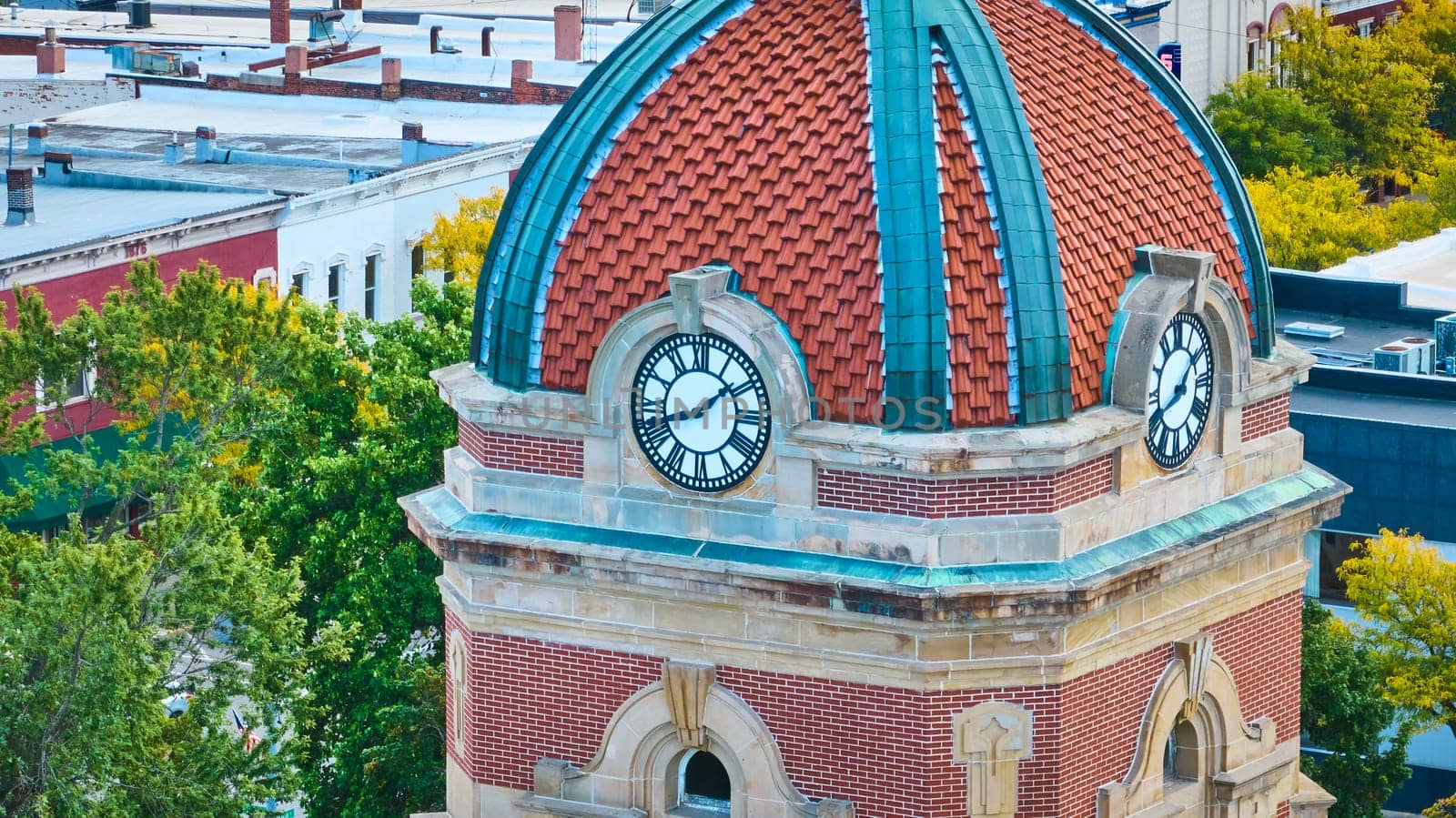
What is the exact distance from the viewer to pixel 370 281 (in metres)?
99.7

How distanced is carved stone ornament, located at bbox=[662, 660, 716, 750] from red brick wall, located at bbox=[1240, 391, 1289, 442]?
755 cm

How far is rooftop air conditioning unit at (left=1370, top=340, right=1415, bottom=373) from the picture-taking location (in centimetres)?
7669

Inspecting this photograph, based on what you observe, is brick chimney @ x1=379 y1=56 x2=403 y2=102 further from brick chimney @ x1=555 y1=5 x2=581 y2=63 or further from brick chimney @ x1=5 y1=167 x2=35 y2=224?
brick chimney @ x1=5 y1=167 x2=35 y2=224

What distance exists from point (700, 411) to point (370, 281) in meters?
62.9

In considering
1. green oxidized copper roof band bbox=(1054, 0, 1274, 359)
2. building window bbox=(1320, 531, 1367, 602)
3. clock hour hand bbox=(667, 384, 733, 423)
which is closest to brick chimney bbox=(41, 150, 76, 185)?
building window bbox=(1320, 531, 1367, 602)

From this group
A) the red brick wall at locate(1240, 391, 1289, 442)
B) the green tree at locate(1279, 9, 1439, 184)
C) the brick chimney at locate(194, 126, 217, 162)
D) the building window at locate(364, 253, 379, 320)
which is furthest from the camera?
the green tree at locate(1279, 9, 1439, 184)

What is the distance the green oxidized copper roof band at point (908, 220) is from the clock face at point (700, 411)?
5.66 ft

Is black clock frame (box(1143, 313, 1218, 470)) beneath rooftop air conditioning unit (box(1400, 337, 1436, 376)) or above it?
above

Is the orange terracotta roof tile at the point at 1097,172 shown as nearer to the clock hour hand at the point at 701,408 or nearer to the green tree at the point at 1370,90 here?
the clock hour hand at the point at 701,408

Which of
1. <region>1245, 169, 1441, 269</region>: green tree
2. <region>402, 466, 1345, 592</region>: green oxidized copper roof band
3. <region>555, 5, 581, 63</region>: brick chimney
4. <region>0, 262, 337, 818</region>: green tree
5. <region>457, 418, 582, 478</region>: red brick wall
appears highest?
<region>555, 5, 581, 63</region>: brick chimney

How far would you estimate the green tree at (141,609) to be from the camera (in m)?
52.6

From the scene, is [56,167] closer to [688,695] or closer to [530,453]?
[530,453]

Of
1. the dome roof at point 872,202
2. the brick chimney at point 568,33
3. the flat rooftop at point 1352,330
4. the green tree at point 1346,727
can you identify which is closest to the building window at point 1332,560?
the flat rooftop at point 1352,330

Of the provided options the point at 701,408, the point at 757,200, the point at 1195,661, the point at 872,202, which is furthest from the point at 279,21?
the point at 872,202
